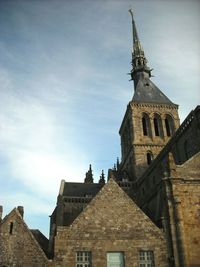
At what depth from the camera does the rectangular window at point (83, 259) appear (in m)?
17.2

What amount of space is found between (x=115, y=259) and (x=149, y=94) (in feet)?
117

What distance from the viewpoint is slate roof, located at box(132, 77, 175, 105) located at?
4794 cm

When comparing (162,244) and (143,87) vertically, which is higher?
(143,87)

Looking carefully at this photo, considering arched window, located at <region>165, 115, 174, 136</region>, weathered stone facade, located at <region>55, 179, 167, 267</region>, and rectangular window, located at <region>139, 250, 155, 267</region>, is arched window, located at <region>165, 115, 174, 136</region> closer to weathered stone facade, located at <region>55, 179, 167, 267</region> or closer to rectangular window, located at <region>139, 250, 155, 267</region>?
weathered stone facade, located at <region>55, 179, 167, 267</region>

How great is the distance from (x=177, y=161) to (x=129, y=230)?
13.8 meters

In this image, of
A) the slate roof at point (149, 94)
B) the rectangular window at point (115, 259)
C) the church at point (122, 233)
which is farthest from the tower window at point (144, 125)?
the rectangular window at point (115, 259)

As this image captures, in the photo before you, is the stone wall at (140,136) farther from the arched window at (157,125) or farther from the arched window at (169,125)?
the arched window at (169,125)

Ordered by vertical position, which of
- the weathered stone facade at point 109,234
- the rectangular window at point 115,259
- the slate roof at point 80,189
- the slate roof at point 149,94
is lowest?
the rectangular window at point 115,259

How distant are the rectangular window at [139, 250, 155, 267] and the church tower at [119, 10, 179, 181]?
75.3 feet

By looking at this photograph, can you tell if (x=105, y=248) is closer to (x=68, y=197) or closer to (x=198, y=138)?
(x=198, y=138)

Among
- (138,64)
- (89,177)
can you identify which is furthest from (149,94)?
(89,177)

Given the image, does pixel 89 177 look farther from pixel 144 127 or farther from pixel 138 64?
pixel 138 64

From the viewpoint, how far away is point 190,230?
18.1 meters

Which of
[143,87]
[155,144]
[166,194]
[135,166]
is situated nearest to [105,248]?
[166,194]
